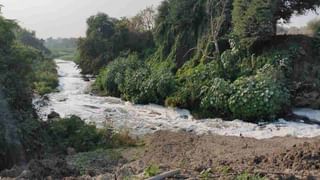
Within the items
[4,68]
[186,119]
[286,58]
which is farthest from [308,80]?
[4,68]

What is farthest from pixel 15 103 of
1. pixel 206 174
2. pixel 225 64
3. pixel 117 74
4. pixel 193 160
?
pixel 117 74

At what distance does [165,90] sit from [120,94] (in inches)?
200

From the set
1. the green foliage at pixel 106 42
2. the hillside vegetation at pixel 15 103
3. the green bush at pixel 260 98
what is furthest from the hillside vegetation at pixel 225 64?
the hillside vegetation at pixel 15 103

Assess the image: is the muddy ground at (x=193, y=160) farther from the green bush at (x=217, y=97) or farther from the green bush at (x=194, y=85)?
the green bush at (x=194, y=85)

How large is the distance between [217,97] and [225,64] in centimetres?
267

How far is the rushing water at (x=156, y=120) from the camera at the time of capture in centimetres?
1410

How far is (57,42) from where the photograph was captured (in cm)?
13312

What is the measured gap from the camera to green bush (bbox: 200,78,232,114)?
56.2 feet

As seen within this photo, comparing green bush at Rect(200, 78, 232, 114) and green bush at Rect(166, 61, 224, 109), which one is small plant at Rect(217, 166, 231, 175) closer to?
green bush at Rect(200, 78, 232, 114)

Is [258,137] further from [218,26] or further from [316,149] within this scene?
[218,26]

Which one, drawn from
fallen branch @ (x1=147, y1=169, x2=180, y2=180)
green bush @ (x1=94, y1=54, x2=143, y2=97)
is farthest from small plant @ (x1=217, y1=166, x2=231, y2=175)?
green bush @ (x1=94, y1=54, x2=143, y2=97)

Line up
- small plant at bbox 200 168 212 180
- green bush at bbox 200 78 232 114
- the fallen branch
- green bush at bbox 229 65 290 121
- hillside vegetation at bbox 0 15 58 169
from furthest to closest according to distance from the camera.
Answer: green bush at bbox 200 78 232 114 → green bush at bbox 229 65 290 121 → hillside vegetation at bbox 0 15 58 169 → small plant at bbox 200 168 212 180 → the fallen branch

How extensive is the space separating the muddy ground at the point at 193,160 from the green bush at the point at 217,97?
13.1ft

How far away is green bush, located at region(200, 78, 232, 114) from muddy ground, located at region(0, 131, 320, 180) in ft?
13.1
